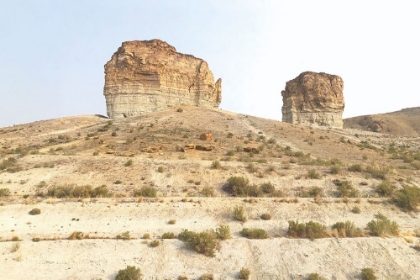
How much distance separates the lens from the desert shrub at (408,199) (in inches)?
559

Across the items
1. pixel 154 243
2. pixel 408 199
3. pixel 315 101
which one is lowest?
pixel 154 243

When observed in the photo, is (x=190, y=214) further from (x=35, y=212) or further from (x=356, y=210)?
(x=356, y=210)

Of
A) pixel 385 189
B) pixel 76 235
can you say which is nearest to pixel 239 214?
pixel 76 235

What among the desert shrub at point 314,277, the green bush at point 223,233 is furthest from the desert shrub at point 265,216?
the desert shrub at point 314,277

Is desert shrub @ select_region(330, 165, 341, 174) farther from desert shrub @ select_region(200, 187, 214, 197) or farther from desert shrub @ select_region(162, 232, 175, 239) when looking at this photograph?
desert shrub @ select_region(162, 232, 175, 239)

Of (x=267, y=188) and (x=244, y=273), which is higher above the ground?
(x=267, y=188)

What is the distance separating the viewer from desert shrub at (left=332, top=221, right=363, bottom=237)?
11719mm

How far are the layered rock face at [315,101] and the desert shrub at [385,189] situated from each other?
39.6m

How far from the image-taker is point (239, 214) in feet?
42.0

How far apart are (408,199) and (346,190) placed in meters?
2.61

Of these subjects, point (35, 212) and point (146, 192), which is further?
point (146, 192)

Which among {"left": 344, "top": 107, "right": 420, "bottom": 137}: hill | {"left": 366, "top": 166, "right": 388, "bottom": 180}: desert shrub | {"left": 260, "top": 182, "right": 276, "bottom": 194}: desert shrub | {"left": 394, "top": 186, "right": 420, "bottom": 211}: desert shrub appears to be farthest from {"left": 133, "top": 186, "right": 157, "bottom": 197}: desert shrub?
{"left": 344, "top": 107, "right": 420, "bottom": 137}: hill

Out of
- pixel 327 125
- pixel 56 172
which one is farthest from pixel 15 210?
pixel 327 125

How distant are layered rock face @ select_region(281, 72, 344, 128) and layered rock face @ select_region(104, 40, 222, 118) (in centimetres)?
1903
